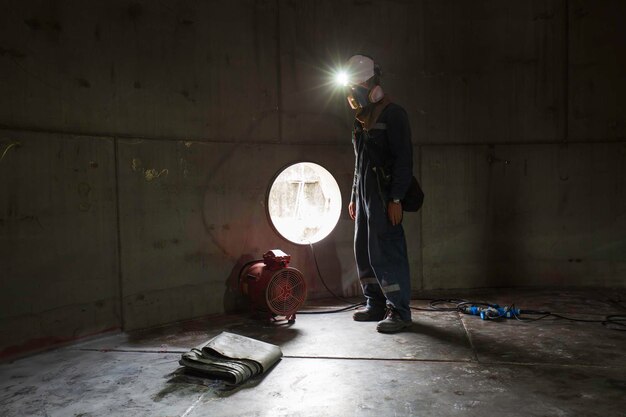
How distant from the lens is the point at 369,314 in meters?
3.87

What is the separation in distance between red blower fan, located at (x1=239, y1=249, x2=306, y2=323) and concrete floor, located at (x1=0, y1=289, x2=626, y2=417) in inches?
5.2

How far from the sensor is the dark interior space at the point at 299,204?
2711 millimetres

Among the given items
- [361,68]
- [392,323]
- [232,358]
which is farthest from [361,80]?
[232,358]

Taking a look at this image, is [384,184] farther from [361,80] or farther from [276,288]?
[276,288]

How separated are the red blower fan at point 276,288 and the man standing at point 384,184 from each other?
0.60m

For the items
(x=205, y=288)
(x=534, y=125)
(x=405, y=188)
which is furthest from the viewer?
(x=534, y=125)

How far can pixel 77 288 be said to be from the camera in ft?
11.1

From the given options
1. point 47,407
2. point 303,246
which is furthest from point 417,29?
point 47,407

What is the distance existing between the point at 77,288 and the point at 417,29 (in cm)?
365

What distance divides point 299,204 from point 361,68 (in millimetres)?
2272

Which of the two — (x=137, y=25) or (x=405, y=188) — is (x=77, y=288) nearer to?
(x=137, y=25)

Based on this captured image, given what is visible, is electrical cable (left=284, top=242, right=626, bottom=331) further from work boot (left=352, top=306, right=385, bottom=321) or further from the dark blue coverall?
the dark blue coverall

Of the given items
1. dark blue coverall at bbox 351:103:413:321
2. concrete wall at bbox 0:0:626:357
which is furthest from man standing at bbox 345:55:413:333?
concrete wall at bbox 0:0:626:357

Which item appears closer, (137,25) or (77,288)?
(77,288)
